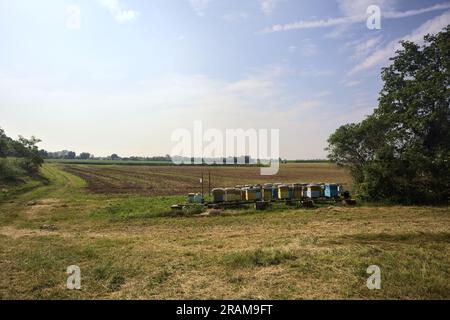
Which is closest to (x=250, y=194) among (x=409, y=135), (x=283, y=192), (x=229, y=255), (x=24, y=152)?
(x=283, y=192)

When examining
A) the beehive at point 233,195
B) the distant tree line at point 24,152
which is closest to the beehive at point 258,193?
the beehive at point 233,195

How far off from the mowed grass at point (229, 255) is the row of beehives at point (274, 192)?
98.8 inches

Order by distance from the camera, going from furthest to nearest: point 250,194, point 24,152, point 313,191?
point 24,152 → point 313,191 → point 250,194

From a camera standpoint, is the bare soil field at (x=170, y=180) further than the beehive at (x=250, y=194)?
Yes

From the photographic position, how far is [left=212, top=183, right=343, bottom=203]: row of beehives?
773 inches

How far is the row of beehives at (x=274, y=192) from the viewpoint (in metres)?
19.6

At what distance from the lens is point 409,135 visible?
21.9 m

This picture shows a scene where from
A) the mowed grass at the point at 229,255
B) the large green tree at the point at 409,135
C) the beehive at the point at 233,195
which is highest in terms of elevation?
the large green tree at the point at 409,135

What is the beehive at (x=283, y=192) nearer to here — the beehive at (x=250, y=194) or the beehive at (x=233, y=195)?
the beehive at (x=250, y=194)

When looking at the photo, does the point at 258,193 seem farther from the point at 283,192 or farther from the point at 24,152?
the point at 24,152

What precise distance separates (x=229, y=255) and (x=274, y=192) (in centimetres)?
1159

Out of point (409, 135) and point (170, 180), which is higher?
point (409, 135)

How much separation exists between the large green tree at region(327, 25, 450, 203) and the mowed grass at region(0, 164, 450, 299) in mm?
4658

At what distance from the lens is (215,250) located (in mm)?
10477
